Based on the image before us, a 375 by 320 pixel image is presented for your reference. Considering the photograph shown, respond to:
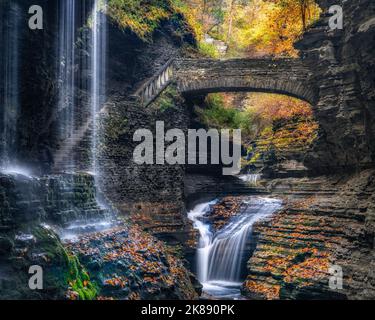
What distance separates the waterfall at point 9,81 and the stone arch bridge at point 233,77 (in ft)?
29.2

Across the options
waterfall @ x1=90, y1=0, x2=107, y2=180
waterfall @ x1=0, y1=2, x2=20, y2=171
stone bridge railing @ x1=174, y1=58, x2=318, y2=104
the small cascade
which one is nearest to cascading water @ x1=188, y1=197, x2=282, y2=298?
stone bridge railing @ x1=174, y1=58, x2=318, y2=104

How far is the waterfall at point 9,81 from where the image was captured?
6.79 metres

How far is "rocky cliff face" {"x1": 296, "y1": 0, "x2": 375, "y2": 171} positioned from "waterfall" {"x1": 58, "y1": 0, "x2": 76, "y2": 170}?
7.76 metres

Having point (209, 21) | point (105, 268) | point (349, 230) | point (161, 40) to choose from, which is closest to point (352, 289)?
point (349, 230)

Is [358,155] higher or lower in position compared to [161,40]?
lower

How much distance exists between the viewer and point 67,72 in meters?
13.5

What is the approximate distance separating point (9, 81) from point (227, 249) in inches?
353

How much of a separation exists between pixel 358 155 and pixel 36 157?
9.72 m

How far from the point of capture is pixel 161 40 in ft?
59.3

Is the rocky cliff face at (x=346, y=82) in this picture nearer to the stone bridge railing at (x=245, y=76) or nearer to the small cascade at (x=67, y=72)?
the stone bridge railing at (x=245, y=76)

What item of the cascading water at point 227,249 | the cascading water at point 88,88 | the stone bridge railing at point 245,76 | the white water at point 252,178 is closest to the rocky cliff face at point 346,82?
the stone bridge railing at point 245,76

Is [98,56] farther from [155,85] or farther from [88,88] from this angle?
[155,85]
